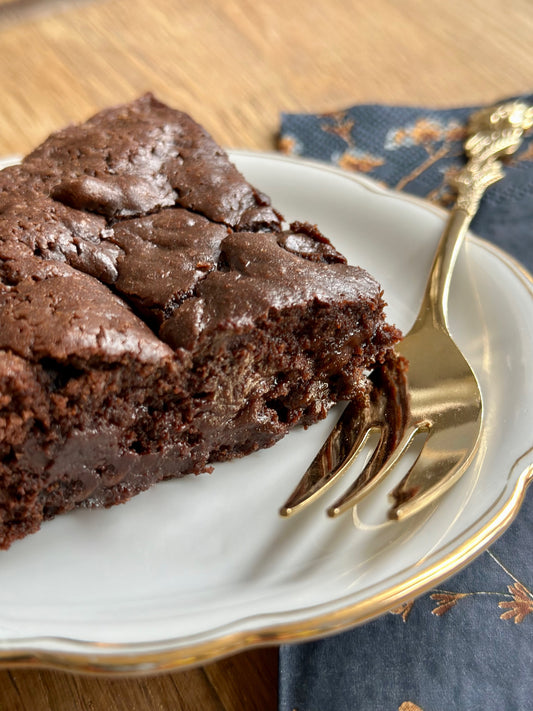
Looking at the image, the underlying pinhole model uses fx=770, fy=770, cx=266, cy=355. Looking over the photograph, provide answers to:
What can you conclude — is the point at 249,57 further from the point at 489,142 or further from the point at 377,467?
the point at 377,467

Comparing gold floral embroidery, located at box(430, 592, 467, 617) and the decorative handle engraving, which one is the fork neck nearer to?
the decorative handle engraving

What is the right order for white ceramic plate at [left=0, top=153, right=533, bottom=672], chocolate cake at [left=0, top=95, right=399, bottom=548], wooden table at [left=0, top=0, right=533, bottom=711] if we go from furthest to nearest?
1. wooden table at [left=0, top=0, right=533, bottom=711]
2. chocolate cake at [left=0, top=95, right=399, bottom=548]
3. white ceramic plate at [left=0, top=153, right=533, bottom=672]

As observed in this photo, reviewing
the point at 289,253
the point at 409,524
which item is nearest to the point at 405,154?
the point at 289,253

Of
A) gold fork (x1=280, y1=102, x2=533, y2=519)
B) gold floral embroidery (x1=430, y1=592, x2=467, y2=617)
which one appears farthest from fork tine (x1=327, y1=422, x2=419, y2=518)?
gold floral embroidery (x1=430, y1=592, x2=467, y2=617)

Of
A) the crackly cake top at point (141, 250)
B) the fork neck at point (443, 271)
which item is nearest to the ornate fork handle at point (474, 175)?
the fork neck at point (443, 271)

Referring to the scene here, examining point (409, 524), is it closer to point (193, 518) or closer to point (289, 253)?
point (193, 518)

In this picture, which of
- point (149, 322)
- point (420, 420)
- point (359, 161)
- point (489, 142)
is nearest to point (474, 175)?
point (489, 142)
